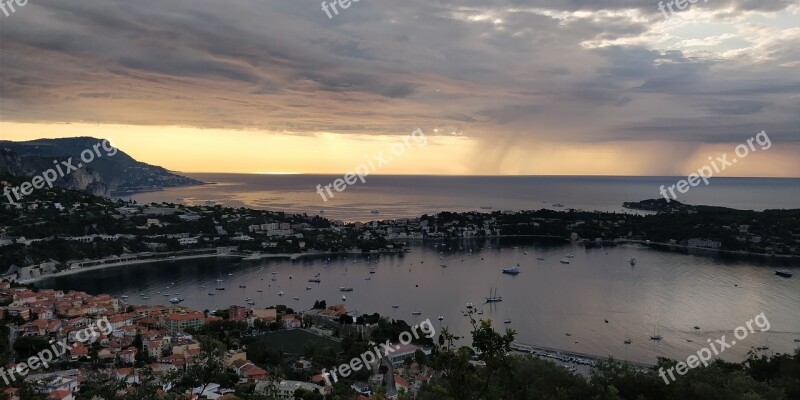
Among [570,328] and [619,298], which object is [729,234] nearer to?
[619,298]

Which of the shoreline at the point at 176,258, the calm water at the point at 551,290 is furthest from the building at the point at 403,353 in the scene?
the shoreline at the point at 176,258

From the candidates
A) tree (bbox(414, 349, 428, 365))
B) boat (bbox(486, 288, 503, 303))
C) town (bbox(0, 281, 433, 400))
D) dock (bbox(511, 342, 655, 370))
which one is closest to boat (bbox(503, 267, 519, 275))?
boat (bbox(486, 288, 503, 303))

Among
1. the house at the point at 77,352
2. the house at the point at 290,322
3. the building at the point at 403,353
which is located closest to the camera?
the house at the point at 77,352

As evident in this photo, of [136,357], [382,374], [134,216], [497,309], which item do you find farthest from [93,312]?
[134,216]

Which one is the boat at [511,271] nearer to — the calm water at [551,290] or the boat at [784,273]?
the calm water at [551,290]

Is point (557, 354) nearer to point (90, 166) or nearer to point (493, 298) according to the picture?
point (493, 298)

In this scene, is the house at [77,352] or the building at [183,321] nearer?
the house at [77,352]
